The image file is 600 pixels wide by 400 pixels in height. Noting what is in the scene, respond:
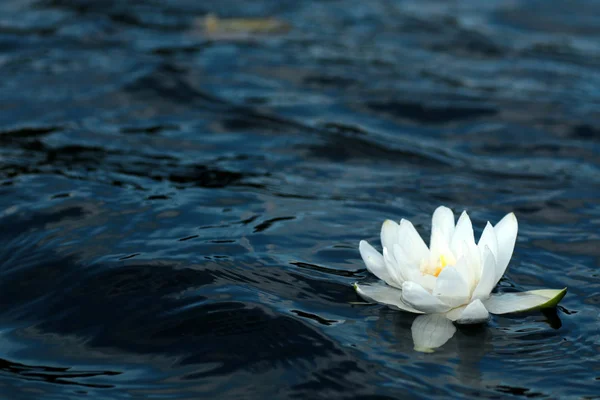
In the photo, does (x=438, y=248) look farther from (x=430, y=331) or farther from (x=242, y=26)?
(x=242, y=26)

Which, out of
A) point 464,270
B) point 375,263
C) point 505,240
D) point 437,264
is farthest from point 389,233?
point 505,240

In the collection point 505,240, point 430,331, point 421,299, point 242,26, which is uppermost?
point 242,26

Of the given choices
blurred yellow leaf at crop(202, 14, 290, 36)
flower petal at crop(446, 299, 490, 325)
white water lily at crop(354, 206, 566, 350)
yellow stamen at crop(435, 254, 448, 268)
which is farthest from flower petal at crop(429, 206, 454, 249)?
blurred yellow leaf at crop(202, 14, 290, 36)

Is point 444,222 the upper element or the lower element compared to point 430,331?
upper

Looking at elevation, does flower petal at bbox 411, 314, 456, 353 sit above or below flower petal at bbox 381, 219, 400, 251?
below

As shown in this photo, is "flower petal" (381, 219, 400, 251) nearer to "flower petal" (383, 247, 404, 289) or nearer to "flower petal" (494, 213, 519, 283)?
"flower petal" (383, 247, 404, 289)
